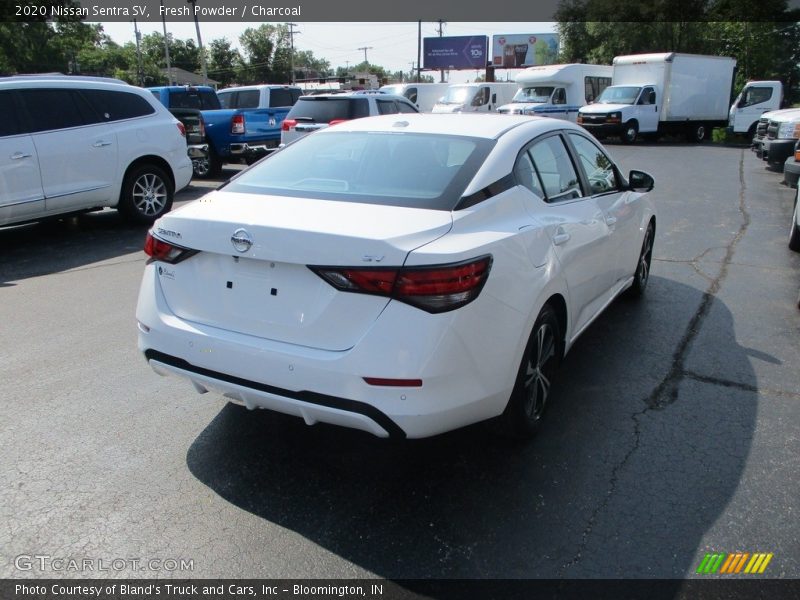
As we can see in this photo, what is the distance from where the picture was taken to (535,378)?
3.49 meters

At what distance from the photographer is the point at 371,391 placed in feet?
8.73

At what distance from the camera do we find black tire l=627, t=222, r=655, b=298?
19.2ft

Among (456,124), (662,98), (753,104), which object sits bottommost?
(753,104)

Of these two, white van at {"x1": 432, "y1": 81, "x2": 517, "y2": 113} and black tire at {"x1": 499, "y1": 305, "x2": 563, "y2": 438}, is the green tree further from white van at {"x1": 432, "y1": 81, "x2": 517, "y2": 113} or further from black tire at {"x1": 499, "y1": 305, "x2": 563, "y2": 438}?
black tire at {"x1": 499, "y1": 305, "x2": 563, "y2": 438}

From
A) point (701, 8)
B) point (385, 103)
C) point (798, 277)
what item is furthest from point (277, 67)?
point (798, 277)

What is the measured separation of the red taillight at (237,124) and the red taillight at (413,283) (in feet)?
41.4

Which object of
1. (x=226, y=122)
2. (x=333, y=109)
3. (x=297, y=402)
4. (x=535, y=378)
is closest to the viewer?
(x=297, y=402)

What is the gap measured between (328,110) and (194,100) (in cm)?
469

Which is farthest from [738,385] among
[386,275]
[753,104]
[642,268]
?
[753,104]

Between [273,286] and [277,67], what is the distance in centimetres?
9176

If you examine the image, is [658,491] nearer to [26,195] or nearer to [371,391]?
[371,391]

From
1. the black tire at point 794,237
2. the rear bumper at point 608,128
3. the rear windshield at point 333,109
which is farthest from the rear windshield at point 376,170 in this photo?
the rear bumper at point 608,128

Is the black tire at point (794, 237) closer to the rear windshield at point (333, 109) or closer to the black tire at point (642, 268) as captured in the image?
the black tire at point (642, 268)

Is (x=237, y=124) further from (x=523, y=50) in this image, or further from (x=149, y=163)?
(x=523, y=50)
